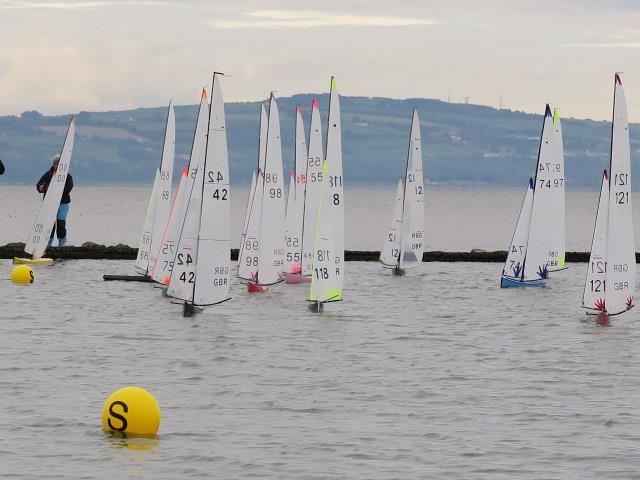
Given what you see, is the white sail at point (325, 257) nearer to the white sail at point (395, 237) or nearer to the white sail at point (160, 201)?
the white sail at point (160, 201)

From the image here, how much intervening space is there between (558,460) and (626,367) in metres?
9.08

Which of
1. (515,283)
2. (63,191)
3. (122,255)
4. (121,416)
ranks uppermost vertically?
(63,191)

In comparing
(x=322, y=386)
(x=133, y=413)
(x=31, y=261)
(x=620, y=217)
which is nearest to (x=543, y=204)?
(x=620, y=217)

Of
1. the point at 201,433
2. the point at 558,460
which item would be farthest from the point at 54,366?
the point at 558,460

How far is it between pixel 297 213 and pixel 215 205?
440 inches

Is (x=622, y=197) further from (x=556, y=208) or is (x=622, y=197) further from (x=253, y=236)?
(x=556, y=208)

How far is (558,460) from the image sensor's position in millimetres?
18156

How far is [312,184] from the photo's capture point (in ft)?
131

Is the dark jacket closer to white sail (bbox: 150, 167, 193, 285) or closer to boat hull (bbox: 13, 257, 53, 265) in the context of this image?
boat hull (bbox: 13, 257, 53, 265)

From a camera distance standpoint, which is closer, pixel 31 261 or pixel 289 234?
pixel 289 234

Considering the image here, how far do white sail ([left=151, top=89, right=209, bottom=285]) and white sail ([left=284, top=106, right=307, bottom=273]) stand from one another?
4.53 metres

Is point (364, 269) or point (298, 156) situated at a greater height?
point (298, 156)

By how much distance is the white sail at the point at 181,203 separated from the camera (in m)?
33.5

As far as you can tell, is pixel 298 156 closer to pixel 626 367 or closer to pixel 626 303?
pixel 626 303
